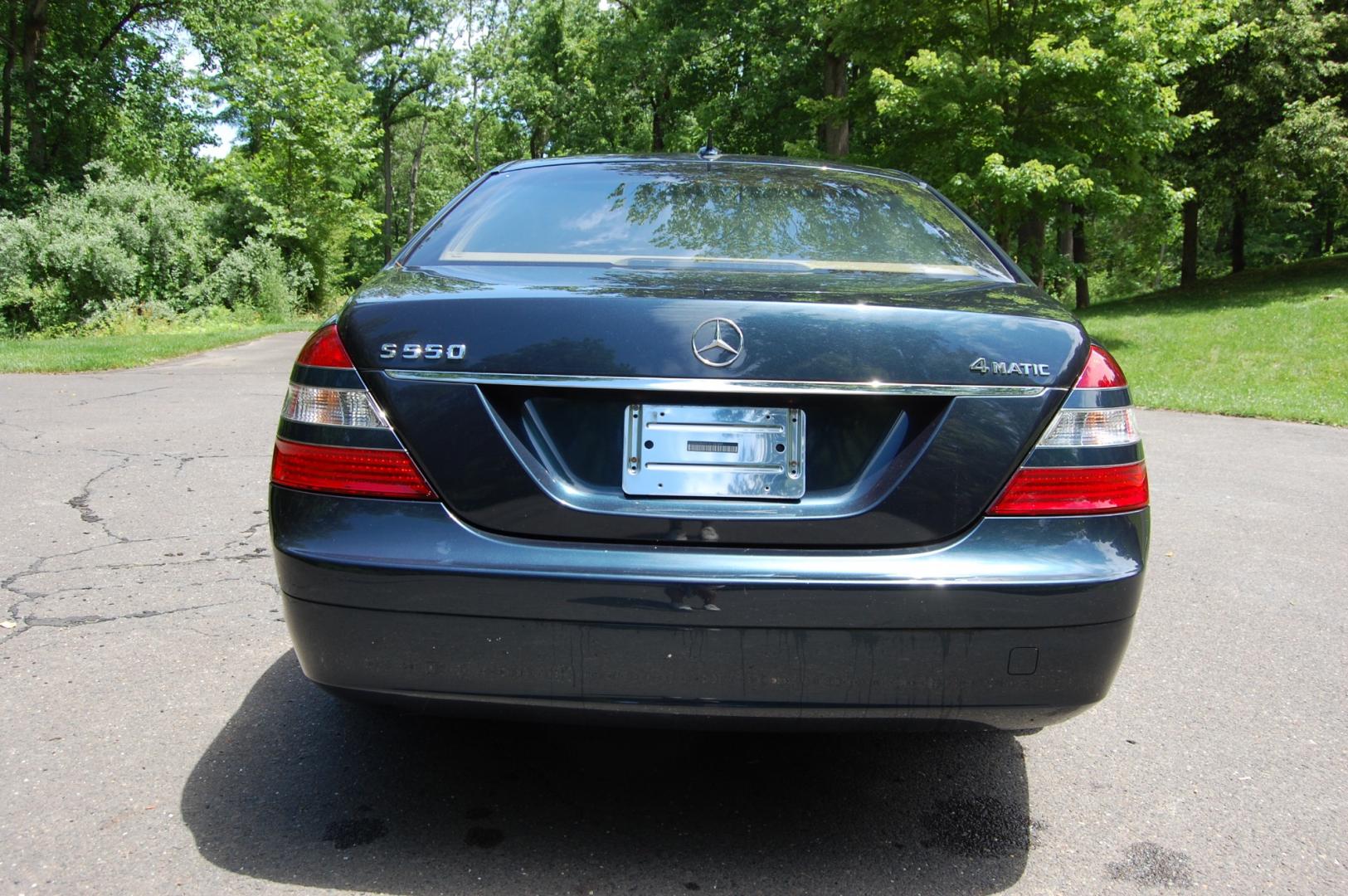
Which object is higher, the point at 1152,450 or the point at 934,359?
the point at 934,359

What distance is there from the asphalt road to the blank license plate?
846 millimetres

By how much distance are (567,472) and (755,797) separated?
105 centimetres

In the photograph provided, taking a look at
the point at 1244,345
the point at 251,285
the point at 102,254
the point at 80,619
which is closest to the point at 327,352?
the point at 80,619

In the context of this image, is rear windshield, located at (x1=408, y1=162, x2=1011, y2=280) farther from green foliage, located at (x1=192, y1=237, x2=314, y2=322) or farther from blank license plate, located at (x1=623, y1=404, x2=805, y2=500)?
green foliage, located at (x1=192, y1=237, x2=314, y2=322)

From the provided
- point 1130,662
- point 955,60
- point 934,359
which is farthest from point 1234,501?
point 955,60

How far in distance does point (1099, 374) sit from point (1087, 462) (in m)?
0.19

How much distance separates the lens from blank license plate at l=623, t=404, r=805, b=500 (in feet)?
6.43

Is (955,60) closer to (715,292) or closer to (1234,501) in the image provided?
(1234,501)

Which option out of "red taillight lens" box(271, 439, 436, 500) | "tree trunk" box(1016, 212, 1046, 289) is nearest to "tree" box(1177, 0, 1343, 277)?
"tree trunk" box(1016, 212, 1046, 289)

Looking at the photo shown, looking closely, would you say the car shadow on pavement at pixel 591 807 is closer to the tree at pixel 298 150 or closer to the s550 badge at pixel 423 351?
the s550 badge at pixel 423 351

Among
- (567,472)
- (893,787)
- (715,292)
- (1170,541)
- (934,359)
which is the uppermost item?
(715,292)

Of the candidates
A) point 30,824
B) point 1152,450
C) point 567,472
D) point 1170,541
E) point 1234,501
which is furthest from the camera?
point 1152,450

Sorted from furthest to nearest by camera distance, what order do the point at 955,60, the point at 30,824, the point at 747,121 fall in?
the point at 747,121, the point at 955,60, the point at 30,824

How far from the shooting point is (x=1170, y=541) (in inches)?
206
